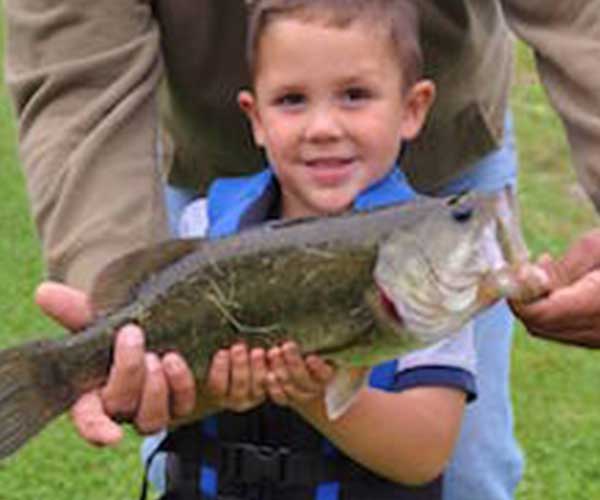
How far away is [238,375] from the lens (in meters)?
3.58

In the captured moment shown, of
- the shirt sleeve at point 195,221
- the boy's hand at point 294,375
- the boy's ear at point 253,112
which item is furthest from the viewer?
the shirt sleeve at point 195,221

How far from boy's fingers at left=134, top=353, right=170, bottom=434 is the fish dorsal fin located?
0.50ft

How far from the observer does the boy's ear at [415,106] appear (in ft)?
13.1

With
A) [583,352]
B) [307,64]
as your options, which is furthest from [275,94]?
[583,352]

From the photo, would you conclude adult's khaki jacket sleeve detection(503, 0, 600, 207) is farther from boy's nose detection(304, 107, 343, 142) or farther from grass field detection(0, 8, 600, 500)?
grass field detection(0, 8, 600, 500)

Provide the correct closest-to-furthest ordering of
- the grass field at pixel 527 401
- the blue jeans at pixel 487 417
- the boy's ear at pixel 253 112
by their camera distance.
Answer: the boy's ear at pixel 253 112 < the blue jeans at pixel 487 417 < the grass field at pixel 527 401

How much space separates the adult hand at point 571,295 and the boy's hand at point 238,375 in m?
0.48

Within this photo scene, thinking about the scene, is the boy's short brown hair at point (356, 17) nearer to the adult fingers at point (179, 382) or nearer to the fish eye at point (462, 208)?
the fish eye at point (462, 208)

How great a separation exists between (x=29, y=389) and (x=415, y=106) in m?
1.02

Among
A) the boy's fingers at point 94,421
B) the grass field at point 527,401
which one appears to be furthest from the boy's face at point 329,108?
the grass field at point 527,401

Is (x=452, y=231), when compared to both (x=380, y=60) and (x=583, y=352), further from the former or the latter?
(x=583, y=352)

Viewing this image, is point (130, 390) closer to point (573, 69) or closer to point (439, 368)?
point (439, 368)

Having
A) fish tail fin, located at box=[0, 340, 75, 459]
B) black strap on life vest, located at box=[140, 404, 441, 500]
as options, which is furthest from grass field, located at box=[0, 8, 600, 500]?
Answer: fish tail fin, located at box=[0, 340, 75, 459]

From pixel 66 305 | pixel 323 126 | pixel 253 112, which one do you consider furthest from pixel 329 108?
pixel 66 305
